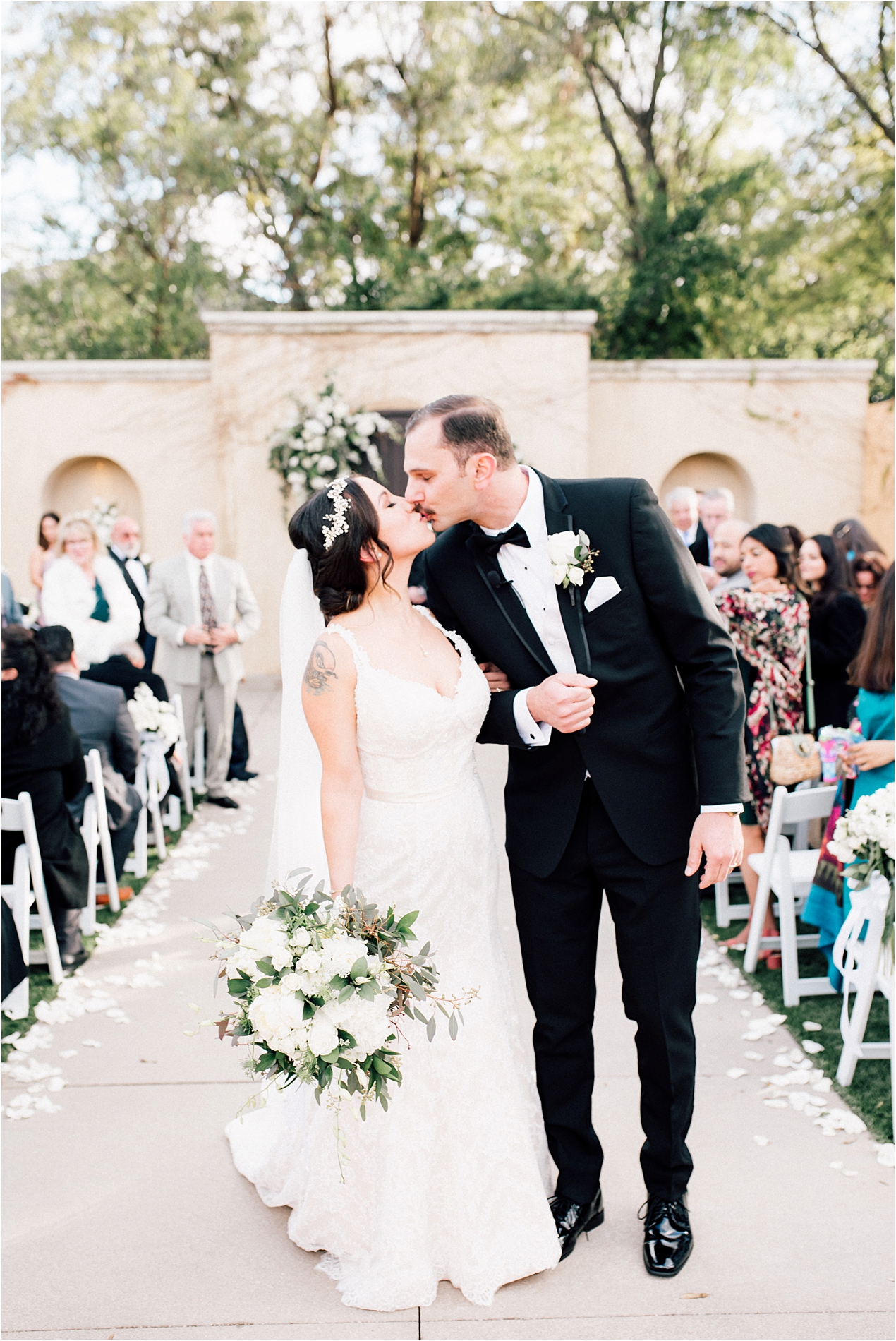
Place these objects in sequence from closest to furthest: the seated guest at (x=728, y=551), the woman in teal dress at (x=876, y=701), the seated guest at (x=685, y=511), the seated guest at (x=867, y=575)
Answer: the woman in teal dress at (x=876, y=701) → the seated guest at (x=867, y=575) → the seated guest at (x=728, y=551) → the seated guest at (x=685, y=511)

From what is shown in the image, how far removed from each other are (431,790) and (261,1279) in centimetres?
141

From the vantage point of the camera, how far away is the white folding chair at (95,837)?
17.4ft

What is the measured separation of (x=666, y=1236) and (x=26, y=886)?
2988 mm

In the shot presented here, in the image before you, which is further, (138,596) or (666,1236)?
(138,596)

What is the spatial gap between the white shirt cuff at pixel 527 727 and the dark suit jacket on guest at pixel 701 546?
604 centimetres

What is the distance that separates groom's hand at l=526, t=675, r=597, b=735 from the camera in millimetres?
2520

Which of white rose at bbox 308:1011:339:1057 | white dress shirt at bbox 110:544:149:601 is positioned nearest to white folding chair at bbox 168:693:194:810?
white dress shirt at bbox 110:544:149:601

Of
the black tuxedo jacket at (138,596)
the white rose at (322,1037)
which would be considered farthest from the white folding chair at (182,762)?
the white rose at (322,1037)

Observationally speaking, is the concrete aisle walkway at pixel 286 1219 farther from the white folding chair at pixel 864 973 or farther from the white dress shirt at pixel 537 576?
the white dress shirt at pixel 537 576

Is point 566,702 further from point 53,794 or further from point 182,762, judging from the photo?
point 182,762

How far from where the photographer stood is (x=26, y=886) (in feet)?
14.6

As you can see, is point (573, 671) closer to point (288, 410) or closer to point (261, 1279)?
point (261, 1279)

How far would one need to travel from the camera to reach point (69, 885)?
4863 mm

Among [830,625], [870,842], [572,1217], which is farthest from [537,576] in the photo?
[830,625]
